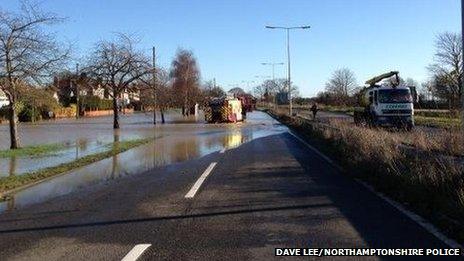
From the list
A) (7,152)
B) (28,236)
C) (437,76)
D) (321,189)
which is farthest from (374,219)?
(437,76)

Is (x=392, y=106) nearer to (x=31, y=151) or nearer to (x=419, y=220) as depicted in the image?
(x=31, y=151)

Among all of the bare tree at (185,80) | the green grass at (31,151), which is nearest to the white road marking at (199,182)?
the green grass at (31,151)

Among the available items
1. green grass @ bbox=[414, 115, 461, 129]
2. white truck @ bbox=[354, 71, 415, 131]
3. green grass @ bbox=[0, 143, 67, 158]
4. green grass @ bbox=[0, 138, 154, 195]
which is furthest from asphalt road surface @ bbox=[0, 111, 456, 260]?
white truck @ bbox=[354, 71, 415, 131]

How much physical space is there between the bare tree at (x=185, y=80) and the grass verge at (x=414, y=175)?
66.7m

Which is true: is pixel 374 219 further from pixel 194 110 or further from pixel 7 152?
pixel 194 110

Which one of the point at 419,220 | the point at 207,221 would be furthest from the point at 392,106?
the point at 207,221

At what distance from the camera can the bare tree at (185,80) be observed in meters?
88.2

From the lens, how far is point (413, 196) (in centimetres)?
1087

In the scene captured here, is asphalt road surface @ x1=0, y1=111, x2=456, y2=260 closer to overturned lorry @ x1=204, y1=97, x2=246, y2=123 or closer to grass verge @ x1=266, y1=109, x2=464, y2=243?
grass verge @ x1=266, y1=109, x2=464, y2=243

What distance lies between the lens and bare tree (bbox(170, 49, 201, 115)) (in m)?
88.2

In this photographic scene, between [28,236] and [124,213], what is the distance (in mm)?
2049

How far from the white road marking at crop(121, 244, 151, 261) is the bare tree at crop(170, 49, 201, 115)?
75587 millimetres
